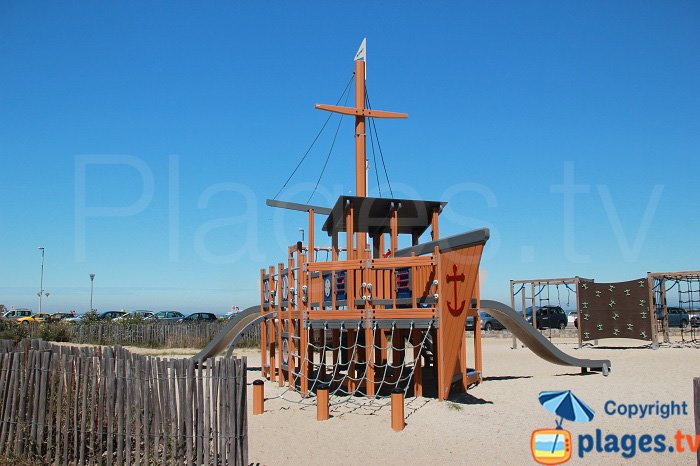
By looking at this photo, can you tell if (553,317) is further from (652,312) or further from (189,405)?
(189,405)

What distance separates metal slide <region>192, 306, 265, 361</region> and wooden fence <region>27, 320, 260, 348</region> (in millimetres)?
10928

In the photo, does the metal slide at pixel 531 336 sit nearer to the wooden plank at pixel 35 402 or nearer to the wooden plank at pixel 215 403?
the wooden plank at pixel 215 403

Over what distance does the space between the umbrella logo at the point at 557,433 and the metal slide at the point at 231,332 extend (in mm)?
8739

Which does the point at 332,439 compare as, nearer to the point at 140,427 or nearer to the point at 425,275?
the point at 140,427

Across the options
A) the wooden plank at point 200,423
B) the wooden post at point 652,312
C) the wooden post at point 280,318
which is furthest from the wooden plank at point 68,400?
the wooden post at point 652,312

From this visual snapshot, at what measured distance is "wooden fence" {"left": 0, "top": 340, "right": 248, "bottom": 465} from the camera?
662 cm

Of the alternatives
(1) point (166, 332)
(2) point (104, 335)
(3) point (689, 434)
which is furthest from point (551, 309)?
(3) point (689, 434)

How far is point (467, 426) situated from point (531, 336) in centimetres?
564

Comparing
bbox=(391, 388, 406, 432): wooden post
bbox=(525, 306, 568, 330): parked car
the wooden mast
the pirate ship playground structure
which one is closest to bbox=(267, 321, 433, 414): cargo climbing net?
the pirate ship playground structure

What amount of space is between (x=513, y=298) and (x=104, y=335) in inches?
729

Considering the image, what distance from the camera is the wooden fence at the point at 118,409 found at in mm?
6625

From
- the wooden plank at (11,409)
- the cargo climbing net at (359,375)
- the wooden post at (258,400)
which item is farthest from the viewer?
the cargo climbing net at (359,375)

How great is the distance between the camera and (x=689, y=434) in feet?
→ 26.9

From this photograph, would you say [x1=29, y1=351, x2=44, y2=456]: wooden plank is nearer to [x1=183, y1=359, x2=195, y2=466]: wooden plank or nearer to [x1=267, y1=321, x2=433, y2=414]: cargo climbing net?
[x1=183, y1=359, x2=195, y2=466]: wooden plank
